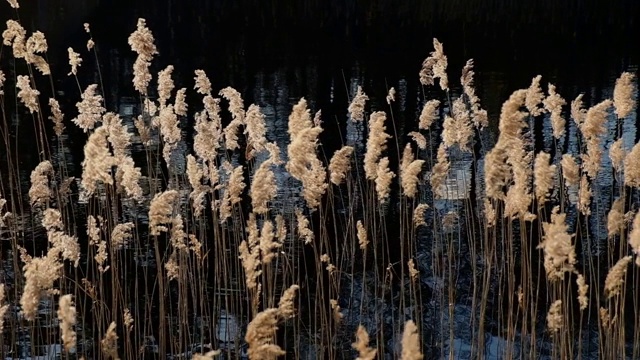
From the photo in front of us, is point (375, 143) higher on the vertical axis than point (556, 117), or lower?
lower

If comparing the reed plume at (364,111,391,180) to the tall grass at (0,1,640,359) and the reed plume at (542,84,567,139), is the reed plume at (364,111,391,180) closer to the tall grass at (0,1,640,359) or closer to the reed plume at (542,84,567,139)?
the tall grass at (0,1,640,359)

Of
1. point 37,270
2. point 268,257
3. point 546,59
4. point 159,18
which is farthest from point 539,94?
point 159,18

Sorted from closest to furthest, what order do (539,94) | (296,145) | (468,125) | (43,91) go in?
1. (296,145)
2. (539,94)
3. (468,125)
4. (43,91)

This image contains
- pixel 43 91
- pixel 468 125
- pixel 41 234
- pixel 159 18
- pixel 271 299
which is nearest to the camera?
pixel 271 299

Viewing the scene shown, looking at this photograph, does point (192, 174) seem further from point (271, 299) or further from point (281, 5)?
point (281, 5)

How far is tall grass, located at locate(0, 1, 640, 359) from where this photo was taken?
3.99 metres

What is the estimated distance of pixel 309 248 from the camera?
794cm

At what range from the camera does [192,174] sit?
16.2 ft

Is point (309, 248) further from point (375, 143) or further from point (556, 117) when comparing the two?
point (375, 143)

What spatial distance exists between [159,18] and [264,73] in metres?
8.56

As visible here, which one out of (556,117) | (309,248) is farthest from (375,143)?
(309,248)

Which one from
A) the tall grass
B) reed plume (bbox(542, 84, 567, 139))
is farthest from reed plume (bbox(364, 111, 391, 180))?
reed plume (bbox(542, 84, 567, 139))

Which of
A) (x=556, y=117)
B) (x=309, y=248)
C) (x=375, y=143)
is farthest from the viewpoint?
(x=309, y=248)

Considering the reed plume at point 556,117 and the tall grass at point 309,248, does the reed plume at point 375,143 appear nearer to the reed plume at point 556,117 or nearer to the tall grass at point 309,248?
the tall grass at point 309,248
